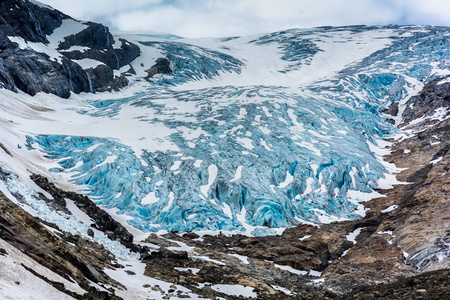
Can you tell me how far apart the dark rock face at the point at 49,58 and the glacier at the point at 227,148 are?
9.48 feet

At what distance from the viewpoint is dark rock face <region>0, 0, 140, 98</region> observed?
200ft

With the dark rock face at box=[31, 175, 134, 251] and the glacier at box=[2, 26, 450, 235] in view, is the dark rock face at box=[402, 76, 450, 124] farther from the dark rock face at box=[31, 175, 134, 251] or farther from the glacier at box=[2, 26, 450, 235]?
the dark rock face at box=[31, 175, 134, 251]

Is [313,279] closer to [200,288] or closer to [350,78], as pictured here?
[200,288]

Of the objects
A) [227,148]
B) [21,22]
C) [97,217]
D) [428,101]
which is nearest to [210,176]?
[227,148]

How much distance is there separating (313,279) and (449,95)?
173 ft

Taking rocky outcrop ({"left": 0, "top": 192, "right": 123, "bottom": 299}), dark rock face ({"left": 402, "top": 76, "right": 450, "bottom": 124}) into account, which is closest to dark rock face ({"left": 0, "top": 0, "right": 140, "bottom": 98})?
rocky outcrop ({"left": 0, "top": 192, "right": 123, "bottom": 299})

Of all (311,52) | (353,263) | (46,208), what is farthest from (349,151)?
(311,52)

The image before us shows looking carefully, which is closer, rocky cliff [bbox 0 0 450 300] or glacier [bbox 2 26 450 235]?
rocky cliff [bbox 0 0 450 300]

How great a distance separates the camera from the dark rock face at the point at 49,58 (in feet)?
200

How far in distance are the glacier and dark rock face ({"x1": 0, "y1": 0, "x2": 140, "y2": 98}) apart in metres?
2.89

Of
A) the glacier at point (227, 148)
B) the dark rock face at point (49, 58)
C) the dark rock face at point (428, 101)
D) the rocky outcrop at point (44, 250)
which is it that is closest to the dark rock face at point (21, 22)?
the dark rock face at point (49, 58)

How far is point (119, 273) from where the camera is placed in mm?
19484

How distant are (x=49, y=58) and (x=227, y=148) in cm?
3985

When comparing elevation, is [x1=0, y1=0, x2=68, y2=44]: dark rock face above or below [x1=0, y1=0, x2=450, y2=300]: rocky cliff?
above
